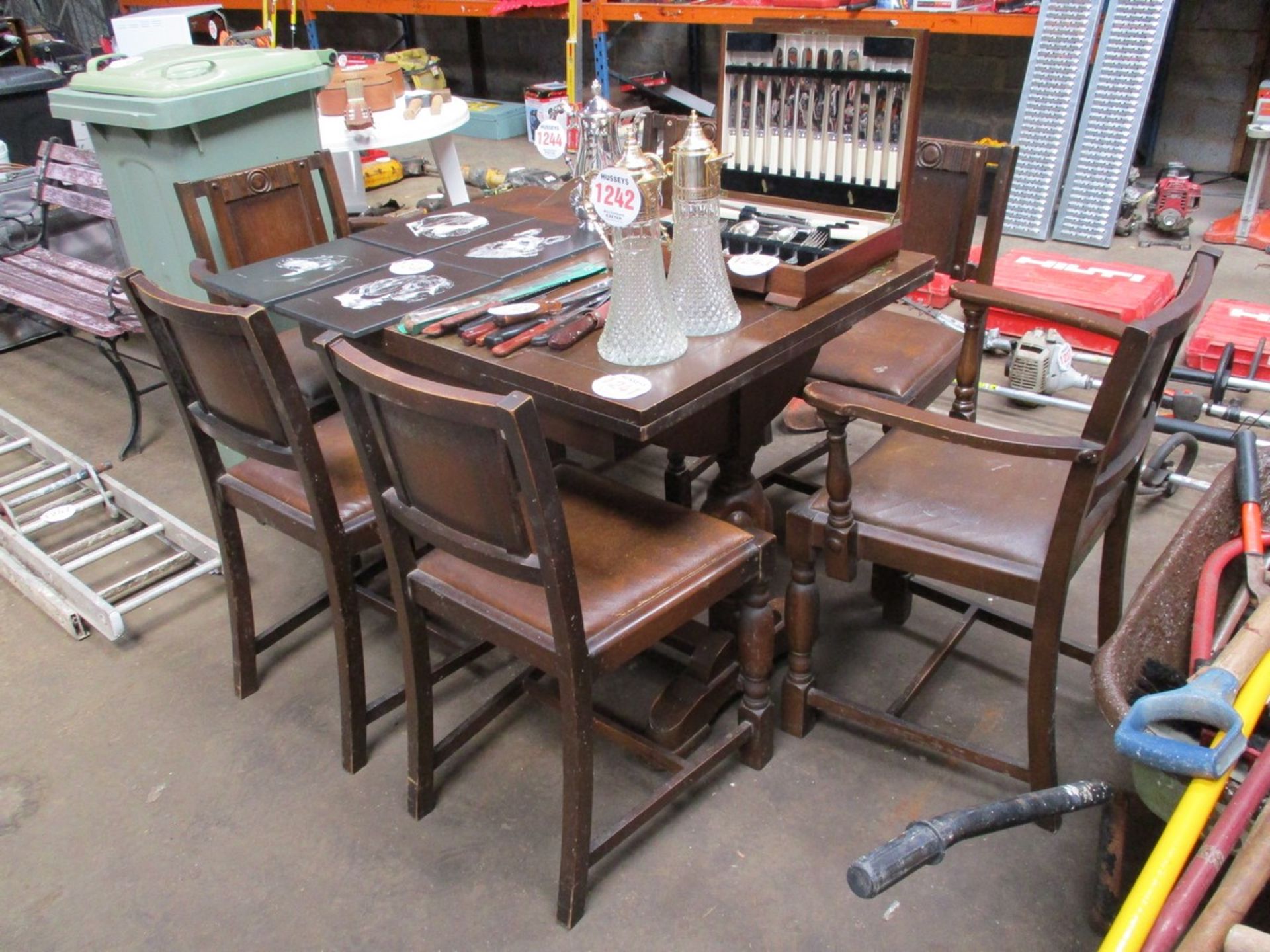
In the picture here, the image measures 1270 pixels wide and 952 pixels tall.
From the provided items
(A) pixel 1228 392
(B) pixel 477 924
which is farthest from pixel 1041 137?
(B) pixel 477 924

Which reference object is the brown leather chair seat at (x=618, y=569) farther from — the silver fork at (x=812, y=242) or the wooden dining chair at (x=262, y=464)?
the silver fork at (x=812, y=242)

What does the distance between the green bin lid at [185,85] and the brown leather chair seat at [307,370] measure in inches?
25.4

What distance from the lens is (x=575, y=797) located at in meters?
1.43

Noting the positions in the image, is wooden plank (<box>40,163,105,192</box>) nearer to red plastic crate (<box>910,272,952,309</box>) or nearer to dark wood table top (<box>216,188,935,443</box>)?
dark wood table top (<box>216,188,935,443</box>)

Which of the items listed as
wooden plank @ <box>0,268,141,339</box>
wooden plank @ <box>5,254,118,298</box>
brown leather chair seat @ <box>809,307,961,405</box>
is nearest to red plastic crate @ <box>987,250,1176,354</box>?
brown leather chair seat @ <box>809,307,961,405</box>

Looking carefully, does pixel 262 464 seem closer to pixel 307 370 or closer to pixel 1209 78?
pixel 307 370

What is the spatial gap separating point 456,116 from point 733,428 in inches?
109

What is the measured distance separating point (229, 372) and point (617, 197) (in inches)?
27.8

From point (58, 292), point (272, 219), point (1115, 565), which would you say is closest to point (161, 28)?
point (58, 292)

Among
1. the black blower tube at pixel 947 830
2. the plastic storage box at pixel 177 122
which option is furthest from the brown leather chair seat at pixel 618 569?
the plastic storage box at pixel 177 122

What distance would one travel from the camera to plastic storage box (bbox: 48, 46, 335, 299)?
2.46 meters

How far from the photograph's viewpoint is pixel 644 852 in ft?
5.32

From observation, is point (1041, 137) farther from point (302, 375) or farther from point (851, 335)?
point (302, 375)

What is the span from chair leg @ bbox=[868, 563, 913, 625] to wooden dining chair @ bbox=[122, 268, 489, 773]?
87 cm
